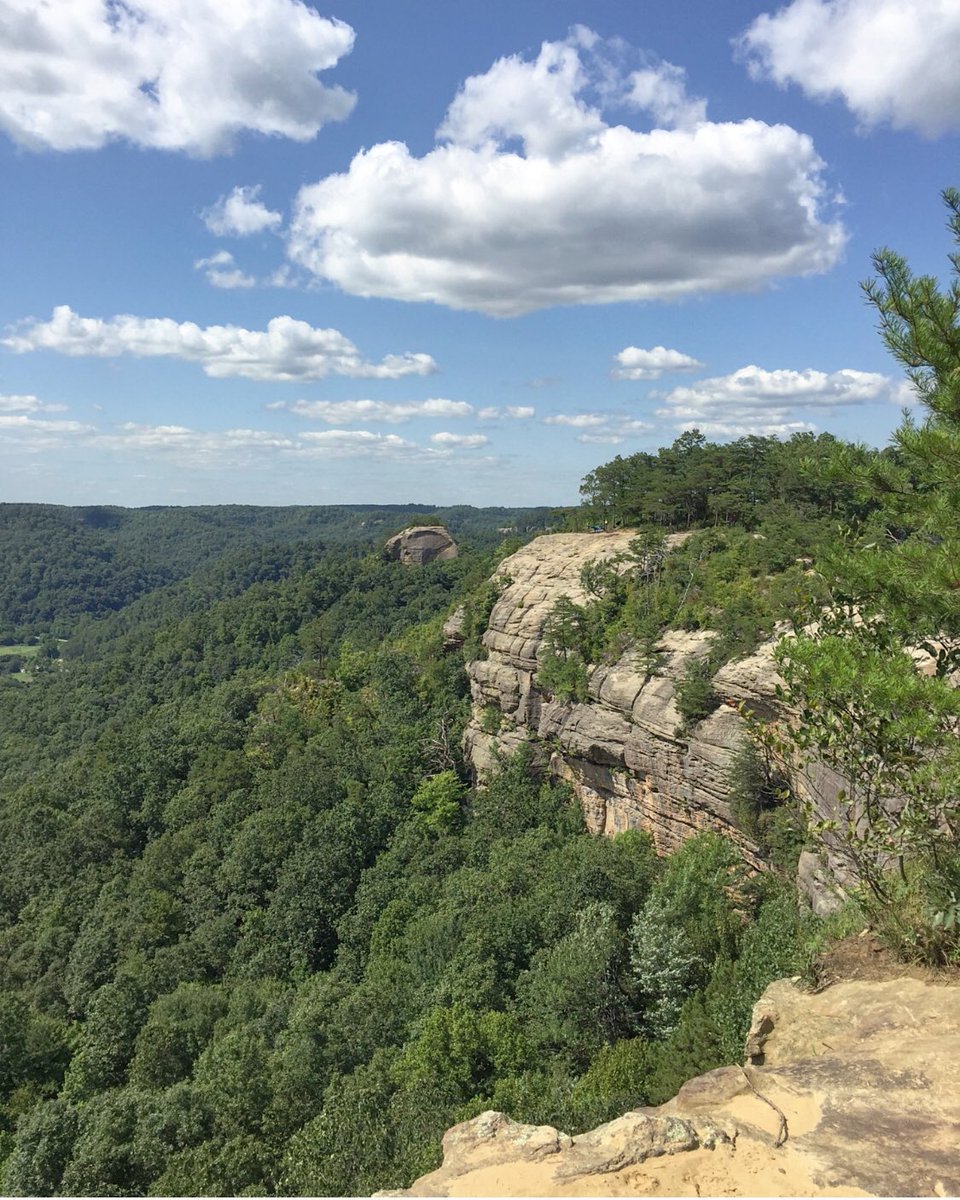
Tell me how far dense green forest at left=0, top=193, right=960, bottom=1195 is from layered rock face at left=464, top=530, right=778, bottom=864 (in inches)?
47.7

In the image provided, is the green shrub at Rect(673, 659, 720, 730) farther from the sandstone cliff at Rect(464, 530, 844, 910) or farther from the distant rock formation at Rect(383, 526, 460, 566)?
the distant rock formation at Rect(383, 526, 460, 566)

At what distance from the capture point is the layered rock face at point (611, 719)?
25844mm

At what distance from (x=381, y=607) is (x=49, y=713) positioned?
4172 cm

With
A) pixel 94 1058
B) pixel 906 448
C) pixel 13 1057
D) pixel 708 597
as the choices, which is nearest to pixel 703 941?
pixel 708 597

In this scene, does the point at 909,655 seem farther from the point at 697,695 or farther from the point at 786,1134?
the point at 697,695

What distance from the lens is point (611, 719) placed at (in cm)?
3070

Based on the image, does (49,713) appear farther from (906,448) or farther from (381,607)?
(906,448)

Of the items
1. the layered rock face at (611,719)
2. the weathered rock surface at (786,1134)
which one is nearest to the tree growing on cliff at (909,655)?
the weathered rock surface at (786,1134)

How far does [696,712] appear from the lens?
26.3 meters

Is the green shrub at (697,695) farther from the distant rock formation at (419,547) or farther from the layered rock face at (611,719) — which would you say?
the distant rock formation at (419,547)

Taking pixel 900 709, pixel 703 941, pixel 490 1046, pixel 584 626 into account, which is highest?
pixel 900 709

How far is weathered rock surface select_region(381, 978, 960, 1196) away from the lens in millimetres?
6199

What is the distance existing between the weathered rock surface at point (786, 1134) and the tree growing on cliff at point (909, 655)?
1527 millimetres

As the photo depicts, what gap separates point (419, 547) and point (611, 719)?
61.8 meters
